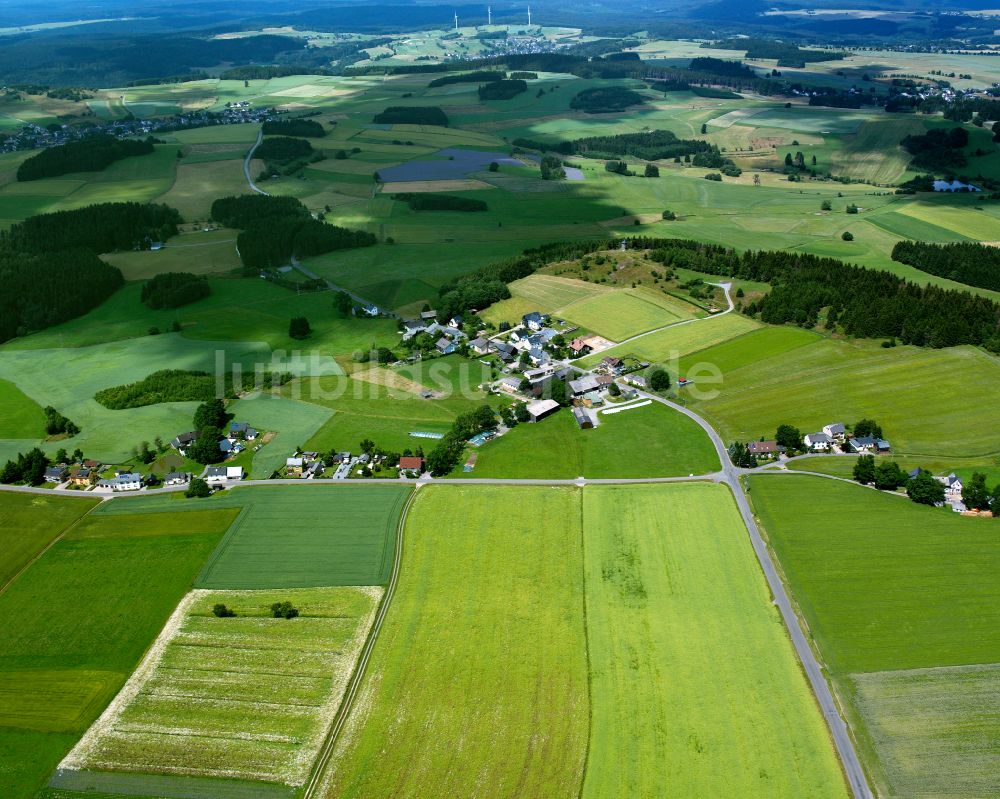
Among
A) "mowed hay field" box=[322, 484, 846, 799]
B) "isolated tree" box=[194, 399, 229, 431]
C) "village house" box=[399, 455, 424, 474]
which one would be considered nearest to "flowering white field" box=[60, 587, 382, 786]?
"mowed hay field" box=[322, 484, 846, 799]

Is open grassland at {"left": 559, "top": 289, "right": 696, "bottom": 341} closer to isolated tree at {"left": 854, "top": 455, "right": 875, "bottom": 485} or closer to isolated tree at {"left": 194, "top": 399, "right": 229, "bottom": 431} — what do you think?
isolated tree at {"left": 854, "top": 455, "right": 875, "bottom": 485}

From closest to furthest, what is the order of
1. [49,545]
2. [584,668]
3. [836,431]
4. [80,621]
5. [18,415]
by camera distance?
[584,668], [80,621], [49,545], [836,431], [18,415]

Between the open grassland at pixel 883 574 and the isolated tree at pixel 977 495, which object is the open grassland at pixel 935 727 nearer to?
the open grassland at pixel 883 574

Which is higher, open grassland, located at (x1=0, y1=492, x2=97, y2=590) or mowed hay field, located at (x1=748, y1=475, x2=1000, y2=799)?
mowed hay field, located at (x1=748, y1=475, x2=1000, y2=799)

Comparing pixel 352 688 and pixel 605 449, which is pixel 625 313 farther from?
pixel 352 688

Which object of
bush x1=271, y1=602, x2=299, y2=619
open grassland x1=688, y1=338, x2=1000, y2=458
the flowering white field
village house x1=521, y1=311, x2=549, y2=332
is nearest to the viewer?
the flowering white field

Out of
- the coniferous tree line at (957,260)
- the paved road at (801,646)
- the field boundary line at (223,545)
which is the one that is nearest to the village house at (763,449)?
the paved road at (801,646)

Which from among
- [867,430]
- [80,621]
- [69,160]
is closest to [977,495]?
[867,430]
